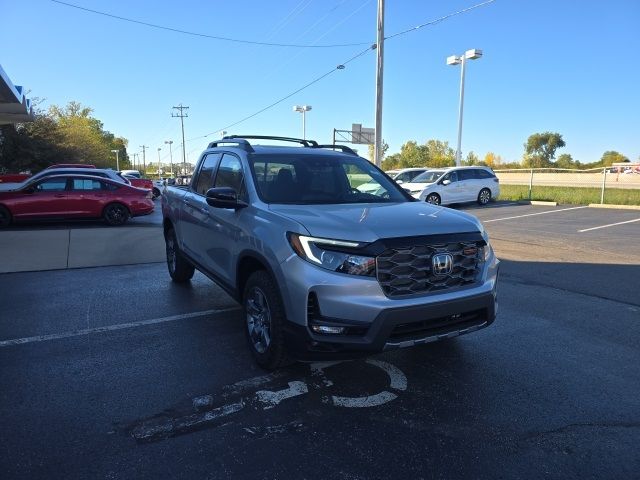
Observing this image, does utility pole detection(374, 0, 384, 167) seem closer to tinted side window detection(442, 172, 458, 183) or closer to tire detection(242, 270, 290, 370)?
tinted side window detection(442, 172, 458, 183)

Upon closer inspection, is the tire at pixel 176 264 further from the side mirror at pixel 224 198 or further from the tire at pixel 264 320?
the tire at pixel 264 320

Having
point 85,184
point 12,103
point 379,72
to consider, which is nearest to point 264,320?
point 85,184

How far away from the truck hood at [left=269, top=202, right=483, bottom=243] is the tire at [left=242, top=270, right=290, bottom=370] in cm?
56

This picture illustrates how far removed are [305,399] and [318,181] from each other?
214cm

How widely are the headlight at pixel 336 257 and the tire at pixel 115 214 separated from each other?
1295cm

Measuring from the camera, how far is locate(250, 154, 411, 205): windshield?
174 inches

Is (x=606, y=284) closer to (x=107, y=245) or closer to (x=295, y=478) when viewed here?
(x=295, y=478)

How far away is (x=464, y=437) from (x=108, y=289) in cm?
553

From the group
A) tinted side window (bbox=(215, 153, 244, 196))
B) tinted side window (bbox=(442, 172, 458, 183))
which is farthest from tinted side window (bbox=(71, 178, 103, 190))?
tinted side window (bbox=(442, 172, 458, 183))

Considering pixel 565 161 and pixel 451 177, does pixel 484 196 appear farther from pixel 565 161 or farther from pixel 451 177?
pixel 565 161

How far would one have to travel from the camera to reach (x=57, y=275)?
7781 millimetres

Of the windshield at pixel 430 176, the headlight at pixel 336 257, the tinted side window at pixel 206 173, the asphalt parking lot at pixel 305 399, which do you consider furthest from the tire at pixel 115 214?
the headlight at pixel 336 257

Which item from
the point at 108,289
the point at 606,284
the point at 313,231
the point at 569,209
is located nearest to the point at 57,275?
the point at 108,289

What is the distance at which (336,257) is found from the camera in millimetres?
3320
